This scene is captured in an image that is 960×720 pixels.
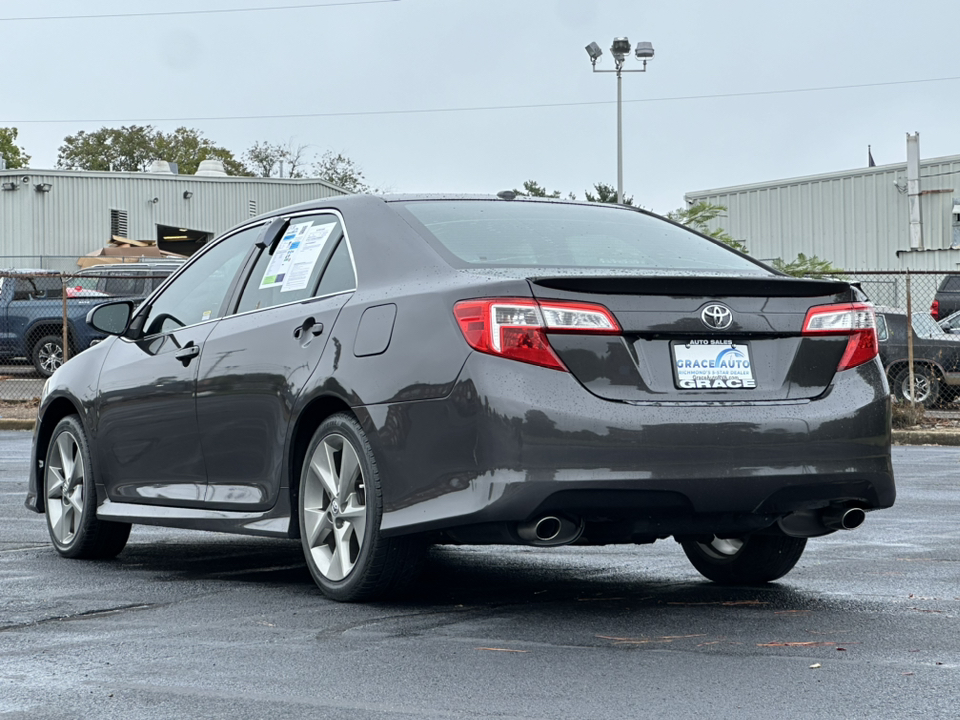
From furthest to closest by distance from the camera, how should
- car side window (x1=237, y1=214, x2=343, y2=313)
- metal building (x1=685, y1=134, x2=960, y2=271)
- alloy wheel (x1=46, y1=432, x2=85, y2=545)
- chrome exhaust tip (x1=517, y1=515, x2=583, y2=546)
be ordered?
1. metal building (x1=685, y1=134, x2=960, y2=271)
2. alloy wheel (x1=46, y1=432, x2=85, y2=545)
3. car side window (x1=237, y1=214, x2=343, y2=313)
4. chrome exhaust tip (x1=517, y1=515, x2=583, y2=546)

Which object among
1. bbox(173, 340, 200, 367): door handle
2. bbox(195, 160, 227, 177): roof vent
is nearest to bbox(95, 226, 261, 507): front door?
bbox(173, 340, 200, 367): door handle

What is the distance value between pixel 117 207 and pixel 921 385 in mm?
36026

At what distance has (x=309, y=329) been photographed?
5820mm

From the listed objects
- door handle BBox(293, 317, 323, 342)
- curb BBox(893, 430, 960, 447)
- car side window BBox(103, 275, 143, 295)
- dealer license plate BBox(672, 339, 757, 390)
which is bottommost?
curb BBox(893, 430, 960, 447)

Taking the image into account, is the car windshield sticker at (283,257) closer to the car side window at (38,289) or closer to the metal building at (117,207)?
the car side window at (38,289)

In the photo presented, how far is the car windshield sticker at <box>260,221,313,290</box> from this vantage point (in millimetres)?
6340

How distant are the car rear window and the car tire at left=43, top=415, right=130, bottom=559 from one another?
2.44 meters

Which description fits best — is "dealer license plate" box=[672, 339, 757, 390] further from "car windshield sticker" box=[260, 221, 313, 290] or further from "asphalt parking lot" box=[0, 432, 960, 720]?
"car windshield sticker" box=[260, 221, 313, 290]

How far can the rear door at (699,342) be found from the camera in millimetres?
5055

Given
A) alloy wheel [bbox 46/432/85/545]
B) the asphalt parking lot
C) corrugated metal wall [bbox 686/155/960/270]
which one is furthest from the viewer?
corrugated metal wall [bbox 686/155/960/270]

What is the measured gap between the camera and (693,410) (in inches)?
200

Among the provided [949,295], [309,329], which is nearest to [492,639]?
[309,329]

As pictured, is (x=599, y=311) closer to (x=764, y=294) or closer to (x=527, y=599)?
(x=764, y=294)

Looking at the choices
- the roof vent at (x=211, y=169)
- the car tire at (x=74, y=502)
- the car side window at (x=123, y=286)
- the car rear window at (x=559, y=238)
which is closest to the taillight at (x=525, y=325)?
the car rear window at (x=559, y=238)
